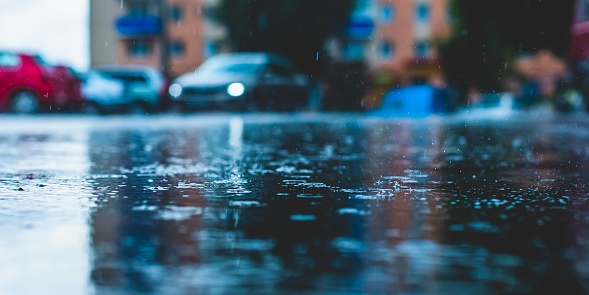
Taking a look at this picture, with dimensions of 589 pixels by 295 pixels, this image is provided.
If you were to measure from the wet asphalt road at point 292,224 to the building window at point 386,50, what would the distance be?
6643 centimetres

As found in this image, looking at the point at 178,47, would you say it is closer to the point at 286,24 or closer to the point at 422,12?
the point at 422,12

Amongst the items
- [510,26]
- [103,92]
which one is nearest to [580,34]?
[103,92]

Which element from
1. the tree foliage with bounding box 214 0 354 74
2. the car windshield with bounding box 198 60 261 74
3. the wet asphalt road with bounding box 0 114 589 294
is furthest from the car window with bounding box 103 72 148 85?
the tree foliage with bounding box 214 0 354 74

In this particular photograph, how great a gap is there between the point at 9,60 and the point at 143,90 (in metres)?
5.62

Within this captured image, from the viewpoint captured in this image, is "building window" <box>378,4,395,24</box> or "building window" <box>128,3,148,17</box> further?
"building window" <box>378,4,395,24</box>

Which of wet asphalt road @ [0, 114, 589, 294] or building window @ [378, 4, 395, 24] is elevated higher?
building window @ [378, 4, 395, 24]

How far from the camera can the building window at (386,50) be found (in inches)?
3024

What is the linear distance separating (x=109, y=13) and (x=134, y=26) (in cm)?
265

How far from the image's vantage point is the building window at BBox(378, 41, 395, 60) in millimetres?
76812

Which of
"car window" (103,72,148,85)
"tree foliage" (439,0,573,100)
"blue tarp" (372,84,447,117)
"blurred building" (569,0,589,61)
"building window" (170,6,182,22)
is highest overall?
"building window" (170,6,182,22)

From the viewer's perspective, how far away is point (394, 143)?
13.8m

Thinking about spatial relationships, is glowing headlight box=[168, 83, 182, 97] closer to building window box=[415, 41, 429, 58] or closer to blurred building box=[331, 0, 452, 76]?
blurred building box=[331, 0, 452, 76]

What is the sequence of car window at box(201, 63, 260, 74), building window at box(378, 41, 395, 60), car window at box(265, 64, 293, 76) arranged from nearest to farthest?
car window at box(201, 63, 260, 74), car window at box(265, 64, 293, 76), building window at box(378, 41, 395, 60)

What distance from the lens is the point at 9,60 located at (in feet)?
87.5
